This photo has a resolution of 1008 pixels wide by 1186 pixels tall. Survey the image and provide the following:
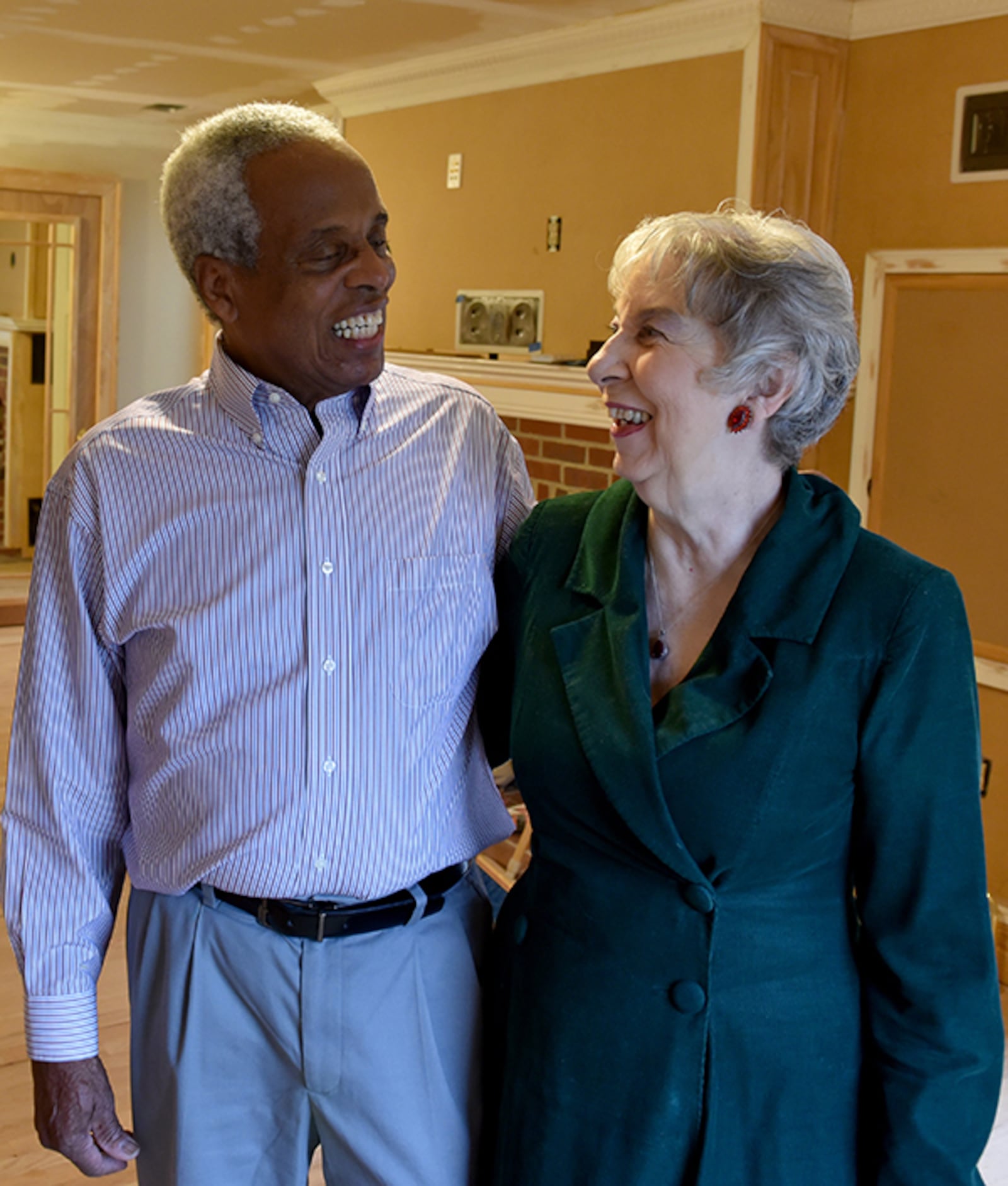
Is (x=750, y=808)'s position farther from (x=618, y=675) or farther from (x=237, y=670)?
(x=237, y=670)

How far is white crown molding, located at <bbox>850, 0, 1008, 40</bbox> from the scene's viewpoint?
3.84 metres

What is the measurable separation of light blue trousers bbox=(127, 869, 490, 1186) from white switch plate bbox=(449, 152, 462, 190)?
4.68m

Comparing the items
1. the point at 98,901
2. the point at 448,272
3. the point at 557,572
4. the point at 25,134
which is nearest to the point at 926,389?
the point at 448,272

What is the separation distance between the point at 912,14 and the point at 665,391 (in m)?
3.24

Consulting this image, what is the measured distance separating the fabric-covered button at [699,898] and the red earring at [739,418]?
1.61ft

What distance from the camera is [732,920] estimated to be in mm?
1374

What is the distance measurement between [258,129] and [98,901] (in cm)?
97

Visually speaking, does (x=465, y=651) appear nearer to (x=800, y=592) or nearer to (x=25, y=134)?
(x=800, y=592)

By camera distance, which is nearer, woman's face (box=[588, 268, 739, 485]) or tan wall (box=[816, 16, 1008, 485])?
woman's face (box=[588, 268, 739, 485])

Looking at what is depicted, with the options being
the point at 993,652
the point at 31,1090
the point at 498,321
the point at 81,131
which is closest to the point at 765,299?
the point at 31,1090

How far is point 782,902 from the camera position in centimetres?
139

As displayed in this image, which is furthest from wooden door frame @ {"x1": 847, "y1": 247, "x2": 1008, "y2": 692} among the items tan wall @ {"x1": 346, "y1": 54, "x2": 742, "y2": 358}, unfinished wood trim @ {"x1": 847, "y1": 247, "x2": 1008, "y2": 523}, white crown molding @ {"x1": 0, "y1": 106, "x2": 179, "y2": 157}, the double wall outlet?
white crown molding @ {"x1": 0, "y1": 106, "x2": 179, "y2": 157}

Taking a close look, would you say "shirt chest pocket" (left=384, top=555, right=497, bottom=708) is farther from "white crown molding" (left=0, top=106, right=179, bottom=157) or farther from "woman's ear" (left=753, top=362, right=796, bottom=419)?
"white crown molding" (left=0, top=106, right=179, bottom=157)

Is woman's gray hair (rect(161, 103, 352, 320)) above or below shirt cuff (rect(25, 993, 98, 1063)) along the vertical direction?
above
